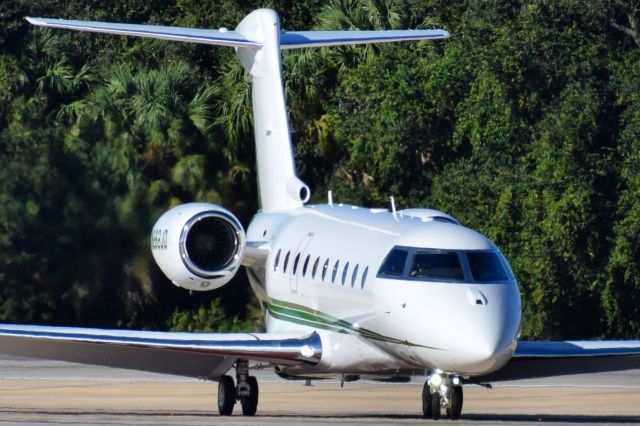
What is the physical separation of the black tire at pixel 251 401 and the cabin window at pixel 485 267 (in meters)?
4.34

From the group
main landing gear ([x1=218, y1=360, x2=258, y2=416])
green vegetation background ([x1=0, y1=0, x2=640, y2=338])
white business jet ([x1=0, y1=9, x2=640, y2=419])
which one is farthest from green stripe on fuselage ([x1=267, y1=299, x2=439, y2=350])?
green vegetation background ([x1=0, y1=0, x2=640, y2=338])

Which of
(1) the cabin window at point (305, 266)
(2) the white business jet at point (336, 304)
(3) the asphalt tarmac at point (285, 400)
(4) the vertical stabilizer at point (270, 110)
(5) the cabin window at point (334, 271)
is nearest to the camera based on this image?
(2) the white business jet at point (336, 304)

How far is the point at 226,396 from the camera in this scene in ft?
66.8

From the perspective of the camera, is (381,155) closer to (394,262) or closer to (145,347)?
(145,347)

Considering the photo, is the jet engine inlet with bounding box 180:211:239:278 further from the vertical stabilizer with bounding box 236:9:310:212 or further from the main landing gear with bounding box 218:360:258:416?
the vertical stabilizer with bounding box 236:9:310:212

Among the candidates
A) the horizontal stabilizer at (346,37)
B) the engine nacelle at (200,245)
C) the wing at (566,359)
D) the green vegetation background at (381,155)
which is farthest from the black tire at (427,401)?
the green vegetation background at (381,155)

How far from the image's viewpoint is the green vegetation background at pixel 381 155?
31.1 meters

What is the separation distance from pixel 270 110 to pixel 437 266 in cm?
801

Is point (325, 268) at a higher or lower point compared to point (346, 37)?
lower

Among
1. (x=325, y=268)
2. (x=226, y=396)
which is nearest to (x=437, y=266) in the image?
(x=325, y=268)

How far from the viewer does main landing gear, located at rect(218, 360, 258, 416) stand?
2008cm

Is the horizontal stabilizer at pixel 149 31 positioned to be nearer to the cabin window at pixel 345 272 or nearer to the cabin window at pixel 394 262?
the cabin window at pixel 345 272

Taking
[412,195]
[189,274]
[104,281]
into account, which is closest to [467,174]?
[412,195]

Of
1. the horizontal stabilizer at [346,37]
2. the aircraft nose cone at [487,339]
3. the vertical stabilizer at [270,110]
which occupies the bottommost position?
the aircraft nose cone at [487,339]
